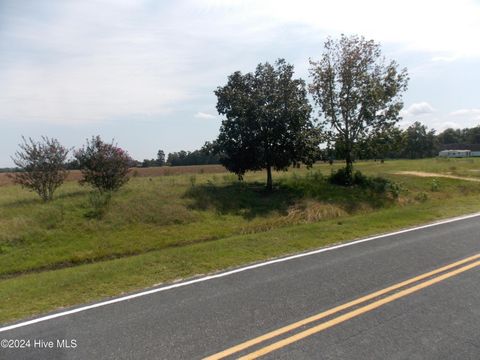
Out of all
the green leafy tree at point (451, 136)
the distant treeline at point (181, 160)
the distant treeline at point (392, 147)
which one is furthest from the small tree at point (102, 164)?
the green leafy tree at point (451, 136)

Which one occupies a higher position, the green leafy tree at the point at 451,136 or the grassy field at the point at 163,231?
the green leafy tree at the point at 451,136

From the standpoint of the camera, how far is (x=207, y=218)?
15094 millimetres

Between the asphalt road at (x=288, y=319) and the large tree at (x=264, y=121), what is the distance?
10630mm

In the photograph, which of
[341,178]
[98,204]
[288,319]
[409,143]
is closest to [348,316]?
[288,319]

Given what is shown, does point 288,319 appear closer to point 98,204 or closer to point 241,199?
point 98,204

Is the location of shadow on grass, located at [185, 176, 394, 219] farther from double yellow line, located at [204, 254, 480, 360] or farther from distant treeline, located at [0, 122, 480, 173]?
double yellow line, located at [204, 254, 480, 360]

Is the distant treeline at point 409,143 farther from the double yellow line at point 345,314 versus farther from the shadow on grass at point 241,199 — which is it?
the double yellow line at point 345,314

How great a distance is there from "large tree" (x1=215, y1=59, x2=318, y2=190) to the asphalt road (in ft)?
34.9

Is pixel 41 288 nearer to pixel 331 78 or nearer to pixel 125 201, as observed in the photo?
pixel 125 201

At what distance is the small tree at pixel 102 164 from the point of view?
16.1m

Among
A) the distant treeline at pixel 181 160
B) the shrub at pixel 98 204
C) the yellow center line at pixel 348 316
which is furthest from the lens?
the distant treeline at pixel 181 160

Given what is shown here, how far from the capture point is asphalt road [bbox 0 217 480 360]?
4.81 m

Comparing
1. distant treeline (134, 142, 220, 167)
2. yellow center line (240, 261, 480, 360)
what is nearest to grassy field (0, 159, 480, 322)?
yellow center line (240, 261, 480, 360)

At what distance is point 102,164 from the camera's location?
16.2 m
